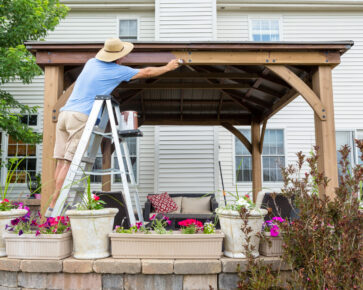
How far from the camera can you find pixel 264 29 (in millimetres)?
9125

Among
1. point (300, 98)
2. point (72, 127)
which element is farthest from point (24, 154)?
point (300, 98)

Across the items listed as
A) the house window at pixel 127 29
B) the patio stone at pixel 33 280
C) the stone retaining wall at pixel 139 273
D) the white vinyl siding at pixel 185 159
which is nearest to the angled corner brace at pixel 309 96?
the stone retaining wall at pixel 139 273

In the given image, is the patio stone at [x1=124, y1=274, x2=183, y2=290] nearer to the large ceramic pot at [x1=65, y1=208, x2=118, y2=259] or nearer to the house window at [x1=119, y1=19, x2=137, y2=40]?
the large ceramic pot at [x1=65, y1=208, x2=118, y2=259]

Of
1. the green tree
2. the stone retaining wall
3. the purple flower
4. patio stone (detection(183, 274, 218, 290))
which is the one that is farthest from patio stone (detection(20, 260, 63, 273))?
the green tree

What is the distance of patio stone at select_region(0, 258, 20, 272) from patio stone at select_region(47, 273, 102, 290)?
252 mm

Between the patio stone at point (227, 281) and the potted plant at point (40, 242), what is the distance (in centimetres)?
115

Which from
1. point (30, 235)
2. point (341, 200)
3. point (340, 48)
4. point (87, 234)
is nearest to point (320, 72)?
point (340, 48)

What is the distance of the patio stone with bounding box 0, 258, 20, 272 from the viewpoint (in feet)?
7.74

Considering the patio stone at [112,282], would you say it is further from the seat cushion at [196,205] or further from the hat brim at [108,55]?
the seat cushion at [196,205]

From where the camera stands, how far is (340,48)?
13.2 ft

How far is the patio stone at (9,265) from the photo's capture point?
2359 millimetres

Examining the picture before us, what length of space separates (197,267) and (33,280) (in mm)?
1181

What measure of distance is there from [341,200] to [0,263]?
2459 millimetres

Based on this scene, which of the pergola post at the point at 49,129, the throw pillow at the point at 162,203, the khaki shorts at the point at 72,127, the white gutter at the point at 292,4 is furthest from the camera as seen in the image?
the white gutter at the point at 292,4
